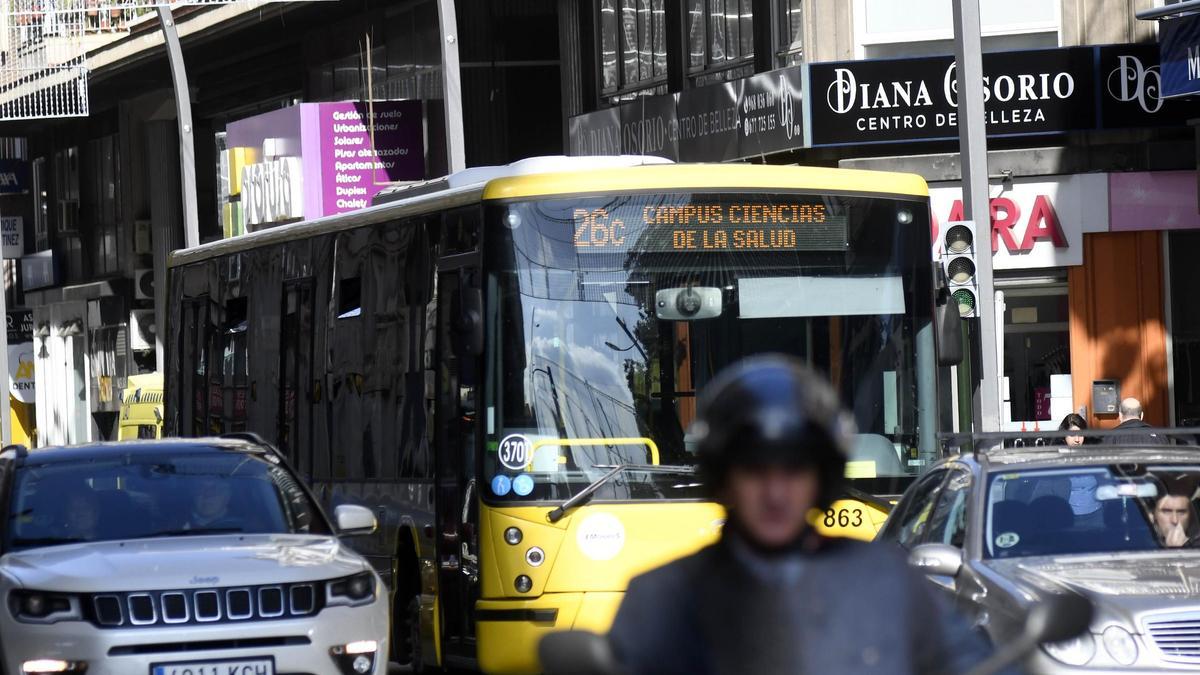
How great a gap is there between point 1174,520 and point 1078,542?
0.43 metres

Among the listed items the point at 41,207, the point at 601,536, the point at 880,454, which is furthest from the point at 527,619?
the point at 41,207

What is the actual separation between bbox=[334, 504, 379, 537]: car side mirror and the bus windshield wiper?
54.0 inches

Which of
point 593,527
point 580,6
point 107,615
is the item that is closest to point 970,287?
point 593,527

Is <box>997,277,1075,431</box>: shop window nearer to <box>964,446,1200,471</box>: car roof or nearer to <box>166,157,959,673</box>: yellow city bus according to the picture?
<box>166,157,959,673</box>: yellow city bus

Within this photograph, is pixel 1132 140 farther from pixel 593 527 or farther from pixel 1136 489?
pixel 1136 489

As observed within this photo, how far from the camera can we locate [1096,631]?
7711 mm

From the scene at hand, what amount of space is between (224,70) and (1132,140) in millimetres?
23475

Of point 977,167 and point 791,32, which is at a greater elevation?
point 791,32

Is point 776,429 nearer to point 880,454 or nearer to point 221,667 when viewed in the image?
point 221,667

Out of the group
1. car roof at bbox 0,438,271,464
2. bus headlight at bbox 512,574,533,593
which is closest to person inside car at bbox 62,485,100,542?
car roof at bbox 0,438,271,464

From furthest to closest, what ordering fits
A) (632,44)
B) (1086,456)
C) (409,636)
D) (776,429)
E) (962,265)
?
(632,44) → (962,265) → (409,636) → (1086,456) → (776,429)

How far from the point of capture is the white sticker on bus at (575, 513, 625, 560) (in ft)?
37.4

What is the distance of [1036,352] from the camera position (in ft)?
74.6

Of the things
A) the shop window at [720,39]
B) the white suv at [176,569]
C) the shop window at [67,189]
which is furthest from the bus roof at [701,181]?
the shop window at [67,189]
